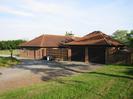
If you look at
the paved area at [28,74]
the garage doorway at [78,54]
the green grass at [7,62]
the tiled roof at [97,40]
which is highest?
the tiled roof at [97,40]

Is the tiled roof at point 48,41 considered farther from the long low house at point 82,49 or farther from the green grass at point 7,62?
the green grass at point 7,62

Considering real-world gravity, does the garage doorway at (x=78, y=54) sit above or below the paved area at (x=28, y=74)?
above

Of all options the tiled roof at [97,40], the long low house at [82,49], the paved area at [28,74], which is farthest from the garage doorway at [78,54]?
the paved area at [28,74]

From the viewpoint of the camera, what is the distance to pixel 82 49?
32.4 metres

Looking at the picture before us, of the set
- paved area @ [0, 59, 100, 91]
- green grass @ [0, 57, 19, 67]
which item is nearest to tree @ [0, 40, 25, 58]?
green grass @ [0, 57, 19, 67]

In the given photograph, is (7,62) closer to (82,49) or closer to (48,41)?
(82,49)

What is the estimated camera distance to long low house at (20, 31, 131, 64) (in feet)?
92.0

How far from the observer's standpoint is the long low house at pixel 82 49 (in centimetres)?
2805

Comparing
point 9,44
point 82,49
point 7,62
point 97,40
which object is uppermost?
point 9,44

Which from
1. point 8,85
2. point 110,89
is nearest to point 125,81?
point 110,89

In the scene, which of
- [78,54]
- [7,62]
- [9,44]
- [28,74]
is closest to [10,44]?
[9,44]

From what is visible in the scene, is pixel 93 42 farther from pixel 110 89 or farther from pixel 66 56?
pixel 110 89

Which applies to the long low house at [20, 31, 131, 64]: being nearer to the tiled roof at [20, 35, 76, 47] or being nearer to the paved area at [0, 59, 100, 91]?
the tiled roof at [20, 35, 76, 47]

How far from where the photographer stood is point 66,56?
33.3 m
